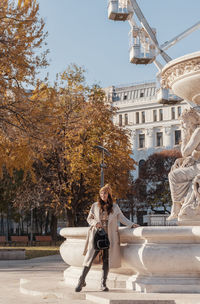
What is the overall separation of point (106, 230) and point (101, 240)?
0.24m

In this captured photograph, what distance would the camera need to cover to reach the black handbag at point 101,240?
780 cm

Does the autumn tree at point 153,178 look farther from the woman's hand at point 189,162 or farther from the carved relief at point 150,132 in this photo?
the woman's hand at point 189,162

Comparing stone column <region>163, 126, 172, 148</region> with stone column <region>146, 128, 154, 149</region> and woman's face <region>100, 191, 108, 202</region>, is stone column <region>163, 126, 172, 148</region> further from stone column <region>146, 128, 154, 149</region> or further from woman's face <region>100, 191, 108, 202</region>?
woman's face <region>100, 191, 108, 202</region>

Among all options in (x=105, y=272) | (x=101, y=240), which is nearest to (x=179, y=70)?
(x=101, y=240)

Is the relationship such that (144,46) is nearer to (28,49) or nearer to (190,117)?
(28,49)

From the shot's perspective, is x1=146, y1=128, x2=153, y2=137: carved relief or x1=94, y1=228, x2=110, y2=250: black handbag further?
x1=146, y1=128, x2=153, y2=137: carved relief

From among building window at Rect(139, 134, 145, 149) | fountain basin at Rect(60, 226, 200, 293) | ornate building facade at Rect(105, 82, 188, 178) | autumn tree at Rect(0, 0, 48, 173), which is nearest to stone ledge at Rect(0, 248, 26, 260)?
autumn tree at Rect(0, 0, 48, 173)

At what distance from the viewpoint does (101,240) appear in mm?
7809

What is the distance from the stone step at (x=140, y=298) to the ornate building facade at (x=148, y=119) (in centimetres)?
6835

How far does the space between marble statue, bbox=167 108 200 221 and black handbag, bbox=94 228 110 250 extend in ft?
6.73

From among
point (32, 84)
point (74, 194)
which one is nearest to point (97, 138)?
point (74, 194)

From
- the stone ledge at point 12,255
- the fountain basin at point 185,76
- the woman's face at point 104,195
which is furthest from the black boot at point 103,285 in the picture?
the stone ledge at point 12,255

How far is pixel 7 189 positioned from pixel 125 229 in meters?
32.2

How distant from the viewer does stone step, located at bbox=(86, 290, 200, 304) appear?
263 inches
